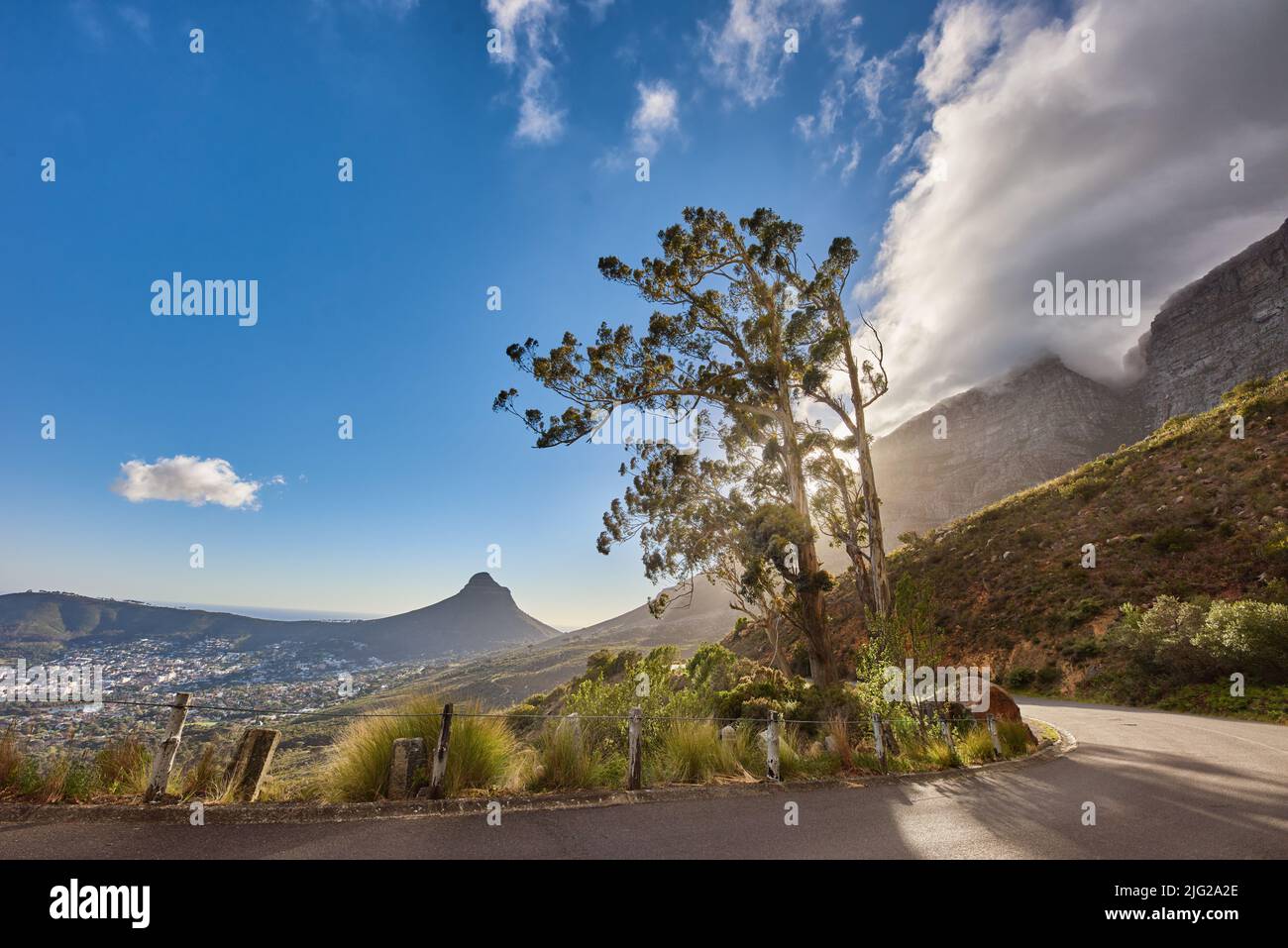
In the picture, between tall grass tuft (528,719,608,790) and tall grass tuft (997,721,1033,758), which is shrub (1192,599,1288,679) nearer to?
tall grass tuft (997,721,1033,758)

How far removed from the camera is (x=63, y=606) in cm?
14438

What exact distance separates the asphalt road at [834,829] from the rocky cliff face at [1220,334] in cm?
11717

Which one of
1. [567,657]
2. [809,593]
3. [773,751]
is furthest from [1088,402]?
[773,751]

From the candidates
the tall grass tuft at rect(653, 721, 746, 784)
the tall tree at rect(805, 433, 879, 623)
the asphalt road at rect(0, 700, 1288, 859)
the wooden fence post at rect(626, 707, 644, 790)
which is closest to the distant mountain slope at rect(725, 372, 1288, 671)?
the tall tree at rect(805, 433, 879, 623)

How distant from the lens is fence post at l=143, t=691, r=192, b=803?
549 cm

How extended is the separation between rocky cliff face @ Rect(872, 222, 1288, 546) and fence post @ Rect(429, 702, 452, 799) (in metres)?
80.5

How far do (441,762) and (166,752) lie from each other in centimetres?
292

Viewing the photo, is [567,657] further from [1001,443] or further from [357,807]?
[1001,443]

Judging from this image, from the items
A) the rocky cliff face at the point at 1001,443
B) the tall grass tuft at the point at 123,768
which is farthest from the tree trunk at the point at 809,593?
the rocky cliff face at the point at 1001,443

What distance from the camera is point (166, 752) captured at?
5.64 meters

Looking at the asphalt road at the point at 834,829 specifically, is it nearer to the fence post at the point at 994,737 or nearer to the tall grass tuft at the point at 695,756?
the tall grass tuft at the point at 695,756

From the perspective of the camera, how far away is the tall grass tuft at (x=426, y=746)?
6.13 m
